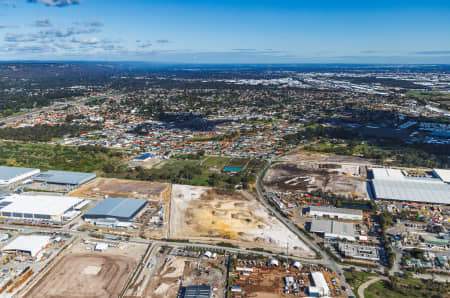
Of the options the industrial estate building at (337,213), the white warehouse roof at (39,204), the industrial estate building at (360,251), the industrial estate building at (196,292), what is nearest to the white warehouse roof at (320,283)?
the industrial estate building at (360,251)

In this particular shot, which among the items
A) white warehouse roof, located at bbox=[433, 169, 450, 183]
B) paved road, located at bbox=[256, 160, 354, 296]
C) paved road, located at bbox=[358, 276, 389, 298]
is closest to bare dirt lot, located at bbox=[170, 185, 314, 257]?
paved road, located at bbox=[256, 160, 354, 296]

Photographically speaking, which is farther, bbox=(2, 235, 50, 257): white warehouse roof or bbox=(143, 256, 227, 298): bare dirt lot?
bbox=(2, 235, 50, 257): white warehouse roof

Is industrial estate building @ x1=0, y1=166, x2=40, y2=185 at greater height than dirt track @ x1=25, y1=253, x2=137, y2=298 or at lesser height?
greater

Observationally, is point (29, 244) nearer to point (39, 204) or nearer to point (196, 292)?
point (39, 204)

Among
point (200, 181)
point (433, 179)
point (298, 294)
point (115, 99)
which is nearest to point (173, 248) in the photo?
point (298, 294)

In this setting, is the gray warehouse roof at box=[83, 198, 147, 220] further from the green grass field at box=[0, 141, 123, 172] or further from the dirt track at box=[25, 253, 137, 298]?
the green grass field at box=[0, 141, 123, 172]

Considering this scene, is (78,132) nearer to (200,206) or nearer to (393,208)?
(200,206)

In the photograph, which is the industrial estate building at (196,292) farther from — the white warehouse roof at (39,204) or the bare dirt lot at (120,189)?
the white warehouse roof at (39,204)
